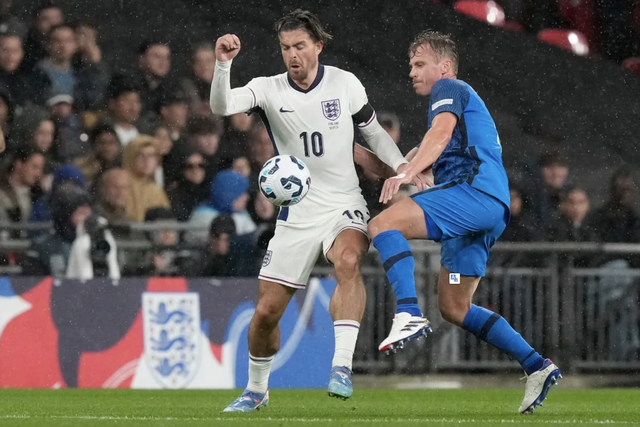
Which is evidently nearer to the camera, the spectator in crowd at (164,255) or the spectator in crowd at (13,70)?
the spectator in crowd at (164,255)

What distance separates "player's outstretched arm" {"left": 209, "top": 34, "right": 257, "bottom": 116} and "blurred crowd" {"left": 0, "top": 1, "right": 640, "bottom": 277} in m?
3.64

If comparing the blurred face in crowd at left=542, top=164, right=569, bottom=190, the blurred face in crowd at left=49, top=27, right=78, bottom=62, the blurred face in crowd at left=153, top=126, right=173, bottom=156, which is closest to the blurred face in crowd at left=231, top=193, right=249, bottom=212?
the blurred face in crowd at left=153, top=126, right=173, bottom=156

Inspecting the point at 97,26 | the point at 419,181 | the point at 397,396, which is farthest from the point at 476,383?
the point at 97,26

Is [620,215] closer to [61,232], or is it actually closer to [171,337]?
[171,337]

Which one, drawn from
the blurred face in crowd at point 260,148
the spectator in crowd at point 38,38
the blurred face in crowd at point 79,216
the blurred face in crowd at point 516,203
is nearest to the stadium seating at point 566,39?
the blurred face in crowd at point 516,203

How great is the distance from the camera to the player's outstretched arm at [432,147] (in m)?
6.03

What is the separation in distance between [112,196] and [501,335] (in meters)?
4.63

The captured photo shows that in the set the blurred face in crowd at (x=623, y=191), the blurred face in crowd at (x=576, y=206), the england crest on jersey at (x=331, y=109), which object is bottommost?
the blurred face in crowd at (x=576, y=206)

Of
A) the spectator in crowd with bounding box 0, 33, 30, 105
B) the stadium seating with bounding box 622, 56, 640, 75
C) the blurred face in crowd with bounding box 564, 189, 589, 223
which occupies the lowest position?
the blurred face in crowd with bounding box 564, 189, 589, 223

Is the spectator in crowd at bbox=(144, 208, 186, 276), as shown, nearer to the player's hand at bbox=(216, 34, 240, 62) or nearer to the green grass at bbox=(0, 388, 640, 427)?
the green grass at bbox=(0, 388, 640, 427)

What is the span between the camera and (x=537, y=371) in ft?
21.4

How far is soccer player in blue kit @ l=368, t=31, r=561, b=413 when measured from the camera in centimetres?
608

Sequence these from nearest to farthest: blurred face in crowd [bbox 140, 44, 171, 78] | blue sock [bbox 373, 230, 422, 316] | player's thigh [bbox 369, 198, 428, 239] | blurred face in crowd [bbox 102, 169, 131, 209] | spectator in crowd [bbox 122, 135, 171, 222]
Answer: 1. blue sock [bbox 373, 230, 422, 316]
2. player's thigh [bbox 369, 198, 428, 239]
3. blurred face in crowd [bbox 102, 169, 131, 209]
4. spectator in crowd [bbox 122, 135, 171, 222]
5. blurred face in crowd [bbox 140, 44, 171, 78]

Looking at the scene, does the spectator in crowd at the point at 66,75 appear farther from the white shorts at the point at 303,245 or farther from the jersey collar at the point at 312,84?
the white shorts at the point at 303,245
